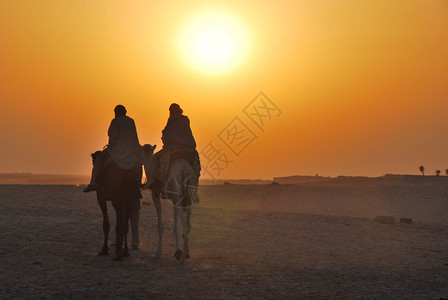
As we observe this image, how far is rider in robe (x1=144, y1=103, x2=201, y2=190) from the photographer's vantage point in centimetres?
1173

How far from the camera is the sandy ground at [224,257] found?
28.8 ft

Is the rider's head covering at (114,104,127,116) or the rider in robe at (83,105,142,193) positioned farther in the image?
the rider's head covering at (114,104,127,116)

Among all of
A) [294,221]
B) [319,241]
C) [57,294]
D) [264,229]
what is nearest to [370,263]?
[319,241]

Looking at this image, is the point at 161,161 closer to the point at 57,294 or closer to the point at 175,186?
the point at 175,186

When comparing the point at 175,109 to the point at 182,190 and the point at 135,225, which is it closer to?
the point at 182,190

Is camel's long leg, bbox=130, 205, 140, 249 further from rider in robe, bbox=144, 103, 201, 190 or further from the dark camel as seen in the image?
the dark camel

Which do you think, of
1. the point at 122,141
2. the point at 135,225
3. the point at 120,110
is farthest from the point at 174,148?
the point at 135,225

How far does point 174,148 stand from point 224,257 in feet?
9.65

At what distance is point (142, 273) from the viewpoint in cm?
977

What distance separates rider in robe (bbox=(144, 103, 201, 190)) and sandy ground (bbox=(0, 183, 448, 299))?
6.32 ft

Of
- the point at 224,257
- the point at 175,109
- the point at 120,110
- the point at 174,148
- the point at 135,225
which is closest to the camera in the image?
the point at 120,110

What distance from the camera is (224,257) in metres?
12.4

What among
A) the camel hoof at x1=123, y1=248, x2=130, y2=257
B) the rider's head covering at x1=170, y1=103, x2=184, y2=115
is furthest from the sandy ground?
the rider's head covering at x1=170, y1=103, x2=184, y2=115

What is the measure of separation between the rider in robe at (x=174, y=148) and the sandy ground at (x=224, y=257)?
6.32ft
